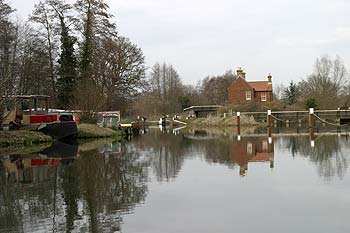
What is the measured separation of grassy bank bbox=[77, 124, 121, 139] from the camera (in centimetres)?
3242

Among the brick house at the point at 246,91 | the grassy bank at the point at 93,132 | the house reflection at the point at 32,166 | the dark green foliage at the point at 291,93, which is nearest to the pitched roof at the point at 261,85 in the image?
the brick house at the point at 246,91

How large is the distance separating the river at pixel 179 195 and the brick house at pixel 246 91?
5509 cm

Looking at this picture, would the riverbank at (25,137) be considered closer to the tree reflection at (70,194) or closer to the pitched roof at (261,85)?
the tree reflection at (70,194)

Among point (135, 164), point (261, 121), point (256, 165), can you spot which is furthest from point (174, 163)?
point (261, 121)

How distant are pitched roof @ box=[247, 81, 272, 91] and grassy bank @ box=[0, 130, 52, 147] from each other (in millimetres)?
50073

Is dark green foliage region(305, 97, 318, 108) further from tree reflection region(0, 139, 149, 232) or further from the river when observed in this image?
tree reflection region(0, 139, 149, 232)

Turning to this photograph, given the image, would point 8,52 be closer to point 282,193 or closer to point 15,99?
point 15,99

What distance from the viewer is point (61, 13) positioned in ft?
141

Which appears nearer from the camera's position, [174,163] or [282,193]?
[282,193]

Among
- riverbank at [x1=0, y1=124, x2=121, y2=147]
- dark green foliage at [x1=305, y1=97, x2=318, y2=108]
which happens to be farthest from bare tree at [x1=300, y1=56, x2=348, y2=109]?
riverbank at [x1=0, y1=124, x2=121, y2=147]

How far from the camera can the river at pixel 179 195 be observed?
23.2 ft

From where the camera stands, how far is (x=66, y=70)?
43.6 meters

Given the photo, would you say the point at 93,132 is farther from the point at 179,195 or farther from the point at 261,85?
the point at 261,85

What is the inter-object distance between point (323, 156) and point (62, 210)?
35.2 feet
